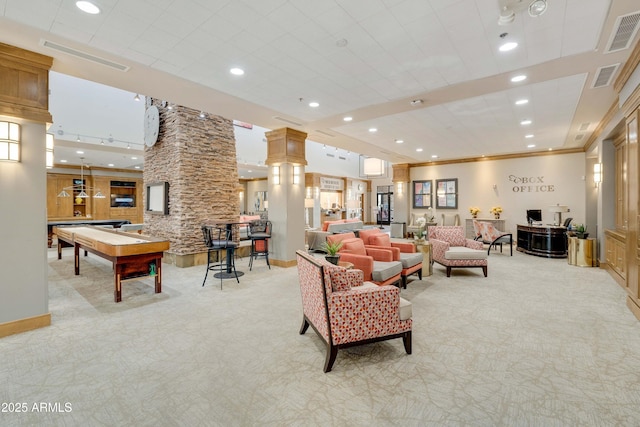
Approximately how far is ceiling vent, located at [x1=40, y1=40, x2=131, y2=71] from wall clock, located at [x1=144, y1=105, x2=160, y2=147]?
12.3 feet

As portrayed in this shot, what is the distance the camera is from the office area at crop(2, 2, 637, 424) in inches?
129

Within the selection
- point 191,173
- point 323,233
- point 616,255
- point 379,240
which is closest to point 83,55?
point 191,173

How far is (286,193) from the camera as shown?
6.70 meters

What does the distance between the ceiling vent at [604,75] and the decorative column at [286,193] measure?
16.8ft

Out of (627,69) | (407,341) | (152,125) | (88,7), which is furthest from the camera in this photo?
(152,125)

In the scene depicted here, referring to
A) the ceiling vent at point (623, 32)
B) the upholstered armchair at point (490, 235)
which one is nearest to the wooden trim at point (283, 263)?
the upholstered armchair at point (490, 235)

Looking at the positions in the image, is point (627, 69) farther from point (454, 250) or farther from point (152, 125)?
point (152, 125)

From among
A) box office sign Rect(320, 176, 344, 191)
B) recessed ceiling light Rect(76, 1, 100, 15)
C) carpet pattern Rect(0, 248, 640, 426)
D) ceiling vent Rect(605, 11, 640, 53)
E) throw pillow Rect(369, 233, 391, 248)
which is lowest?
carpet pattern Rect(0, 248, 640, 426)

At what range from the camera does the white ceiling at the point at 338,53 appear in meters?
2.72

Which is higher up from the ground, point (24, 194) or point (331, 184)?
point (331, 184)

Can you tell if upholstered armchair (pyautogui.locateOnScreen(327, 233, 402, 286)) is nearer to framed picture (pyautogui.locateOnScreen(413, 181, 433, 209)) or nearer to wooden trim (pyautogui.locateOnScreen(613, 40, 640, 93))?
wooden trim (pyautogui.locateOnScreen(613, 40, 640, 93))

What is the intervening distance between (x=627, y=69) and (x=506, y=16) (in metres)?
2.53

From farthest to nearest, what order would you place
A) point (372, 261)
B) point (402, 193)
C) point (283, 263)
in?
point (402, 193), point (283, 263), point (372, 261)

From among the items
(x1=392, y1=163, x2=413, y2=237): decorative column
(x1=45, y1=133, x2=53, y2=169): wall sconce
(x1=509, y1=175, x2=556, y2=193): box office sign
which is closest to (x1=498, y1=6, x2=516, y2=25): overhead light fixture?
(x1=45, y1=133, x2=53, y2=169): wall sconce
